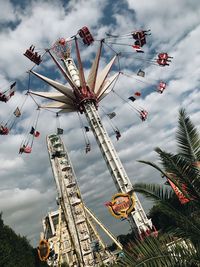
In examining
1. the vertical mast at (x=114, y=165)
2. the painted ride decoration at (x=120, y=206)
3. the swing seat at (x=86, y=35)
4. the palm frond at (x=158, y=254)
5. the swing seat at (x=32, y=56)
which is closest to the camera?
the palm frond at (x=158, y=254)

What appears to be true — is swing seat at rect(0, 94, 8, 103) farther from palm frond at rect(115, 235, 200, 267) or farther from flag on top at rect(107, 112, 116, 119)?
palm frond at rect(115, 235, 200, 267)

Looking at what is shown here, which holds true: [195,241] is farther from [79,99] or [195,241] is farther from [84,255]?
[84,255]

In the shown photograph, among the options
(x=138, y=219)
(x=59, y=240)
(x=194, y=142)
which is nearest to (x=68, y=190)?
(x=59, y=240)

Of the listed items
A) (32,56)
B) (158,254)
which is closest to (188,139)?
(158,254)

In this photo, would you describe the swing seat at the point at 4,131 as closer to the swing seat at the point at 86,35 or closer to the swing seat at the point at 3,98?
the swing seat at the point at 3,98

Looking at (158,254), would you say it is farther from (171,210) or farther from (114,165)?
(114,165)

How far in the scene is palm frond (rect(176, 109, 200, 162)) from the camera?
36.3 ft

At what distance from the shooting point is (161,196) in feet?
33.4

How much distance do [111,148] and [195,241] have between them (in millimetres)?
30115

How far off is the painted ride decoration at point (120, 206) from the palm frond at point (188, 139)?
66.0 ft

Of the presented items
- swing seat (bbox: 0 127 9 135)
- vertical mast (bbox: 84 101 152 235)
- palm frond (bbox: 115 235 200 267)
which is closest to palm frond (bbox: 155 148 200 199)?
palm frond (bbox: 115 235 200 267)

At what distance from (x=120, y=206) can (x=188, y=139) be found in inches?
817

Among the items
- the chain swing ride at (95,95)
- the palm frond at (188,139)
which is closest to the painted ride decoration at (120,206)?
the chain swing ride at (95,95)

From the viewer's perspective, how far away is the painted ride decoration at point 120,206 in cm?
3053
